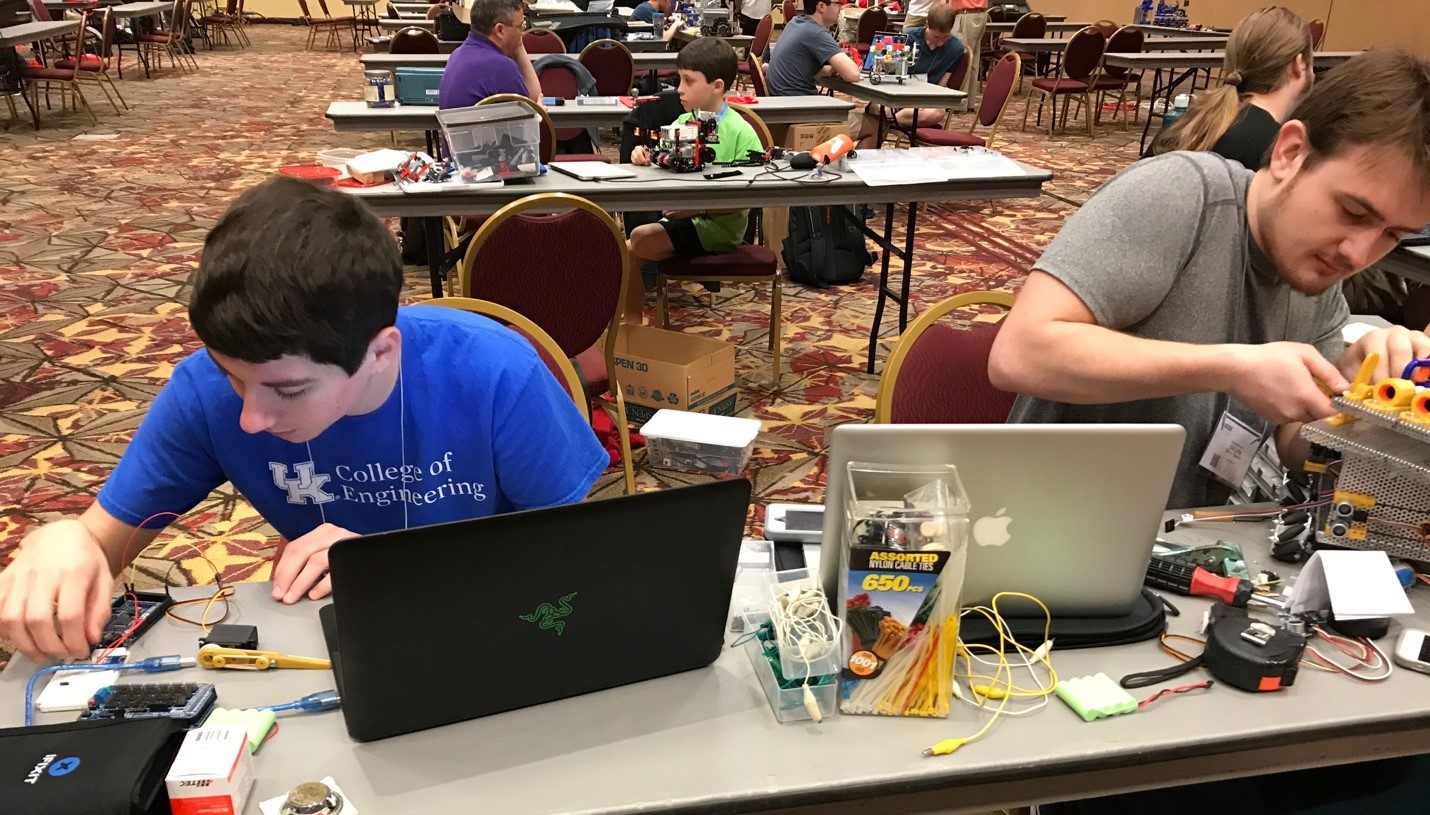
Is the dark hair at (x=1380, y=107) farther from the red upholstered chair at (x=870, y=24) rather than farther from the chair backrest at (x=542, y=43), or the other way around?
the red upholstered chair at (x=870, y=24)

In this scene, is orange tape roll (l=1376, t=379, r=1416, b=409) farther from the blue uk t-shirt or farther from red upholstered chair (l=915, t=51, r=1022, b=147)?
red upholstered chair (l=915, t=51, r=1022, b=147)

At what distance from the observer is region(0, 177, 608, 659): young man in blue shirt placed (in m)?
1.00

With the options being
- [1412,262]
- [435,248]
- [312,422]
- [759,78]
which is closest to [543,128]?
[435,248]

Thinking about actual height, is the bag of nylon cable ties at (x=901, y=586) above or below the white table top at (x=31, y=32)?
below

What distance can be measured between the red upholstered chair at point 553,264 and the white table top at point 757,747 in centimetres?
147

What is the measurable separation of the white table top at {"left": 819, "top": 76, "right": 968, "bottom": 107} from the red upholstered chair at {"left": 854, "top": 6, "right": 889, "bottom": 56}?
4.82 meters

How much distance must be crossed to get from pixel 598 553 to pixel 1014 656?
528 mm

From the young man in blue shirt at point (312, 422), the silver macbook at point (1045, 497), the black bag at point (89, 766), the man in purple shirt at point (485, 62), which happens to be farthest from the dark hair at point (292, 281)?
the man in purple shirt at point (485, 62)

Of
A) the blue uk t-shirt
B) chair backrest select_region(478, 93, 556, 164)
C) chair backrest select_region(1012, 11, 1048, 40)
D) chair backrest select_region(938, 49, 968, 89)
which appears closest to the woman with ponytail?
the blue uk t-shirt

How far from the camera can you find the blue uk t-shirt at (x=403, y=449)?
Answer: 1.26 meters

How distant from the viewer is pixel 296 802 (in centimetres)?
89

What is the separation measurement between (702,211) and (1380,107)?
2.55 m

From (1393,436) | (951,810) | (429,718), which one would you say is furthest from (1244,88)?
(429,718)

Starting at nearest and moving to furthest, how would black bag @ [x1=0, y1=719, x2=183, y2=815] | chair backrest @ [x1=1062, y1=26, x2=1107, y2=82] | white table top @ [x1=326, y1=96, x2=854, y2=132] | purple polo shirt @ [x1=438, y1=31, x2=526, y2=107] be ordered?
1. black bag @ [x1=0, y1=719, x2=183, y2=815]
2. purple polo shirt @ [x1=438, y1=31, x2=526, y2=107]
3. white table top @ [x1=326, y1=96, x2=854, y2=132]
4. chair backrest @ [x1=1062, y1=26, x2=1107, y2=82]
